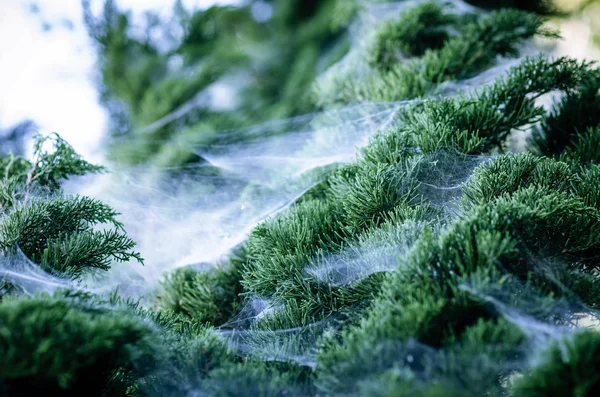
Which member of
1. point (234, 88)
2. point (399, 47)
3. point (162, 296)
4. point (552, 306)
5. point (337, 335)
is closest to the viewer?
point (552, 306)

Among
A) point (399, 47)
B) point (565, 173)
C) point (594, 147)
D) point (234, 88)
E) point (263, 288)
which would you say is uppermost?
point (234, 88)

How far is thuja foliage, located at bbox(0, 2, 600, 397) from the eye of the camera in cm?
54

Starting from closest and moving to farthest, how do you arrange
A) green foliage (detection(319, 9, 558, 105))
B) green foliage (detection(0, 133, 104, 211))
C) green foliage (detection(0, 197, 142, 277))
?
1. green foliage (detection(0, 197, 142, 277))
2. green foliage (detection(0, 133, 104, 211))
3. green foliage (detection(319, 9, 558, 105))

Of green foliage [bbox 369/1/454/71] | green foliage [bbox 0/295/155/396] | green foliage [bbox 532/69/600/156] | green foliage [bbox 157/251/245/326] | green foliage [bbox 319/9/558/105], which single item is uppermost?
green foliage [bbox 369/1/454/71]

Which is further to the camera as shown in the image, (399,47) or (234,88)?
(234,88)

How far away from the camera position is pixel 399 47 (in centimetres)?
133

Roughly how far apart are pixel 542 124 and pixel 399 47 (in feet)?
1.69

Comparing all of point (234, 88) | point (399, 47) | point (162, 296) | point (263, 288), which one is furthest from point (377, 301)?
point (234, 88)

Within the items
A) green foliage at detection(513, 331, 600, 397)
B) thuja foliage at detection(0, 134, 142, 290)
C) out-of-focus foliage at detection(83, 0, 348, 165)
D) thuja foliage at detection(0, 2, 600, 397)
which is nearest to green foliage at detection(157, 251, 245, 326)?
thuja foliage at detection(0, 2, 600, 397)

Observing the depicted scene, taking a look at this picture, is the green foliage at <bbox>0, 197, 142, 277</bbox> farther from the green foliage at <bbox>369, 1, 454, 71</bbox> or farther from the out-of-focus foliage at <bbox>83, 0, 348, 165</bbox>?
the green foliage at <bbox>369, 1, 454, 71</bbox>

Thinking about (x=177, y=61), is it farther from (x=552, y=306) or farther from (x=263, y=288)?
(x=552, y=306)

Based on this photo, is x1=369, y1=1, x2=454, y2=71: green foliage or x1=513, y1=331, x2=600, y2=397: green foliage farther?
x1=369, y1=1, x2=454, y2=71: green foliage

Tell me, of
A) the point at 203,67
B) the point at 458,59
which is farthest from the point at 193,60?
the point at 458,59

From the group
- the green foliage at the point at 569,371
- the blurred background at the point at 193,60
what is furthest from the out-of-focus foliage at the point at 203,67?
the green foliage at the point at 569,371
